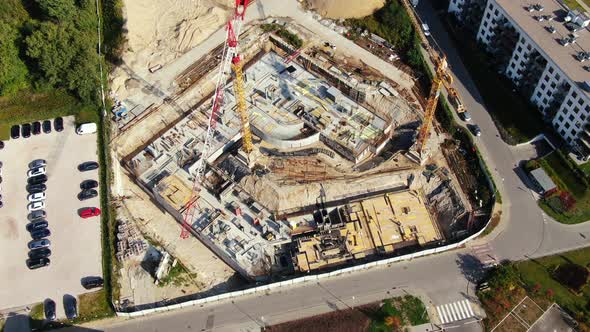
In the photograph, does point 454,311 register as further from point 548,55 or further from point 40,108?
point 40,108

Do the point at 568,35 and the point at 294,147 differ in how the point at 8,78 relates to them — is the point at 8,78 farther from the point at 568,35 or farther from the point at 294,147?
the point at 568,35

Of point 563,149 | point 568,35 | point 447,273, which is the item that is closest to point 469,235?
point 447,273

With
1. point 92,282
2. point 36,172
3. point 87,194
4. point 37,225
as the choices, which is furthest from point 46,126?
point 92,282

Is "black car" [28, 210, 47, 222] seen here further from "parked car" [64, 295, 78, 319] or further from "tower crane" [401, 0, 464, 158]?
"tower crane" [401, 0, 464, 158]

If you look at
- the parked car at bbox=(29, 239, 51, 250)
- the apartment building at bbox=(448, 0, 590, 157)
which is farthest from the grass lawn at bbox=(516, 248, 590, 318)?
the parked car at bbox=(29, 239, 51, 250)

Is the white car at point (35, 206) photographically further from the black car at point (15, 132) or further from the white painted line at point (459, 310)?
the white painted line at point (459, 310)

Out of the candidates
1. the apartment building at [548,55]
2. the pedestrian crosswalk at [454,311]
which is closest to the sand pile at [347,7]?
the apartment building at [548,55]
